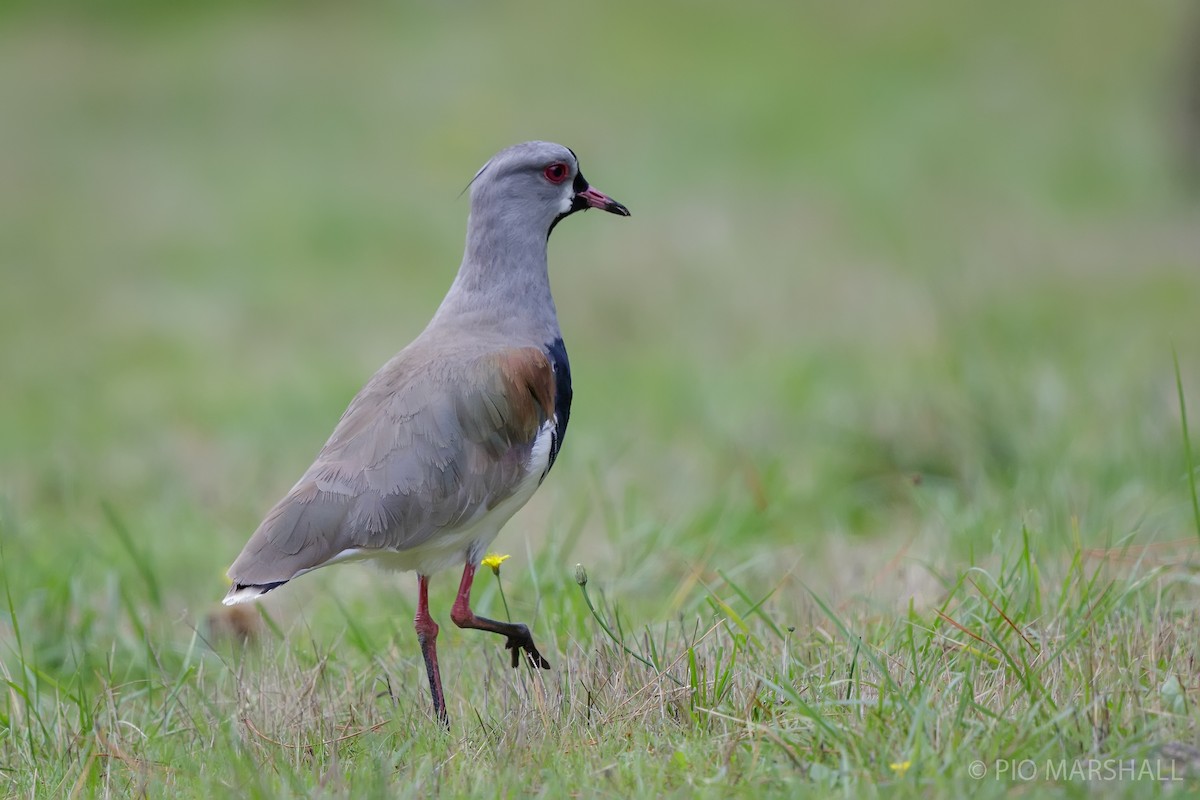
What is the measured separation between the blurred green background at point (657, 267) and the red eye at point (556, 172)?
4.12 feet

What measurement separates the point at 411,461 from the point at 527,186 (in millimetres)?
998

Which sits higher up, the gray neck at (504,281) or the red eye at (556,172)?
the red eye at (556,172)

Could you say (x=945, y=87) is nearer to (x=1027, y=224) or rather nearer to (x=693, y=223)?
(x=1027, y=224)

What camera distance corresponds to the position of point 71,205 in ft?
47.7

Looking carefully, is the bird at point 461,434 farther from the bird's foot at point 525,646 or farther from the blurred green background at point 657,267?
the blurred green background at point 657,267

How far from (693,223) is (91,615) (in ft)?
27.8

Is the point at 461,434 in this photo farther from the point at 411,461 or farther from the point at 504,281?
the point at 504,281

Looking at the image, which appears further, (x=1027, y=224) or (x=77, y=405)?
(x=1027, y=224)

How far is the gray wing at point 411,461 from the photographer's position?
352 cm

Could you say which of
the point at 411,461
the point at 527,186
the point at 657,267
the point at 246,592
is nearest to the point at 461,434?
the point at 411,461

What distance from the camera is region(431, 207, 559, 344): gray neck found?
4.06 meters

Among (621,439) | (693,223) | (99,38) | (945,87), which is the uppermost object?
(99,38)

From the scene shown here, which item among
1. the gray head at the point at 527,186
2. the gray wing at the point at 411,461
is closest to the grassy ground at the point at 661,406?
the gray wing at the point at 411,461

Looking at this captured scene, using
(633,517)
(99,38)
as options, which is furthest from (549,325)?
(99,38)
